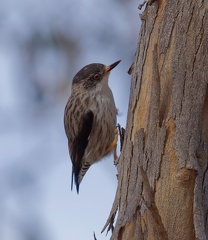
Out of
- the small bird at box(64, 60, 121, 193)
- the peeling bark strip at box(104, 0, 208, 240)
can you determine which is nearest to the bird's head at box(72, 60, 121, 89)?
the small bird at box(64, 60, 121, 193)

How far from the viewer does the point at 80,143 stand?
613 cm

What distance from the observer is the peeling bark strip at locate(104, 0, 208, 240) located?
11.0 feet

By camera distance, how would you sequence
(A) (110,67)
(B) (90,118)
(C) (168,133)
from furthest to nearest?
(A) (110,67)
(B) (90,118)
(C) (168,133)

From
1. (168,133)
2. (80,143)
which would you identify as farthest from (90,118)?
(168,133)

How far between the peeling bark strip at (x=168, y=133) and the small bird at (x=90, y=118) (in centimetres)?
175

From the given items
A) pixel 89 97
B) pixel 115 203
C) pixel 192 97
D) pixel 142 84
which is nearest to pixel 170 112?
pixel 192 97

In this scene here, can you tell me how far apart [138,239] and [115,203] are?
458 millimetres

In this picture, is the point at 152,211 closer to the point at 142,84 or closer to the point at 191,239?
the point at 191,239

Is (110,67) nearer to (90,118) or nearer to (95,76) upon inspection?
(95,76)

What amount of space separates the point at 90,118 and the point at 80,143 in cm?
33

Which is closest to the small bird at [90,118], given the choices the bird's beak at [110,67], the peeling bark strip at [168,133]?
the bird's beak at [110,67]

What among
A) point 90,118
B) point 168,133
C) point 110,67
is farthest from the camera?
point 110,67

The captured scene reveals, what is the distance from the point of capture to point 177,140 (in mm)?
3486

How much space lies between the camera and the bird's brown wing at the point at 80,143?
5.94m
